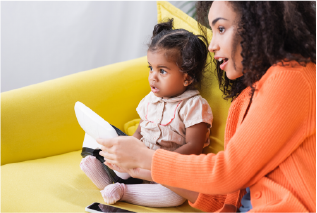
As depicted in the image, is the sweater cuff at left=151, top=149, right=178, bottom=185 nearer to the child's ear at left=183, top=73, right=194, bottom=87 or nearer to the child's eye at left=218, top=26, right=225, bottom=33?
the child's eye at left=218, top=26, right=225, bottom=33

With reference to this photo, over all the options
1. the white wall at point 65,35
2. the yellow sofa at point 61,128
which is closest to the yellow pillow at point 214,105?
the yellow sofa at point 61,128

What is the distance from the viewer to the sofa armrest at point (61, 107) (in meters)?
1.07

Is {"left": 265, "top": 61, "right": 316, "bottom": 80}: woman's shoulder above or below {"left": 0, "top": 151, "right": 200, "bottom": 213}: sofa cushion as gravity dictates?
above

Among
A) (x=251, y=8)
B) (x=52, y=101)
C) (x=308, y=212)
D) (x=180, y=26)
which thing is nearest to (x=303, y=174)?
(x=308, y=212)

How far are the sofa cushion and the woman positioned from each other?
0.28 meters

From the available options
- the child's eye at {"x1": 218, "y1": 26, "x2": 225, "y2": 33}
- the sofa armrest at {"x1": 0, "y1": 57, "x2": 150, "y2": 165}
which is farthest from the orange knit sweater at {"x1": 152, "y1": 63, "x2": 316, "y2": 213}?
the sofa armrest at {"x1": 0, "y1": 57, "x2": 150, "y2": 165}

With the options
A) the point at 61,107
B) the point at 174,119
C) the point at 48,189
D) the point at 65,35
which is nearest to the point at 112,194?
the point at 48,189

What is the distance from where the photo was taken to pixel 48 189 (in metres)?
0.93

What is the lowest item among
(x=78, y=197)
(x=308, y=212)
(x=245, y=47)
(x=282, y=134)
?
(x=78, y=197)

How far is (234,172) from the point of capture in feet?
2.07

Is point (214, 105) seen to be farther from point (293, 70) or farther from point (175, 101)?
point (293, 70)

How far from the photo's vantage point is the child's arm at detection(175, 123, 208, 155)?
98cm

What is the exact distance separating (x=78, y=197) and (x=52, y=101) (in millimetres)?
389

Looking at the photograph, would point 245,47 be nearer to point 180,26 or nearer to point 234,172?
point 234,172
